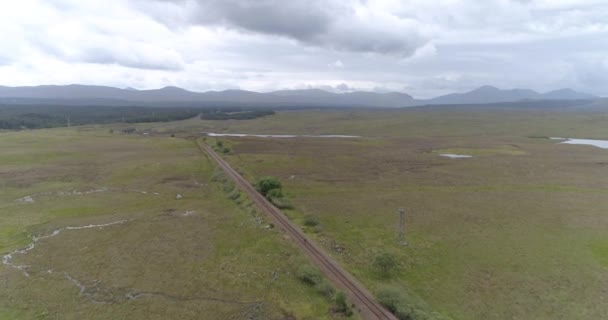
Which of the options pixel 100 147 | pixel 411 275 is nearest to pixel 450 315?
pixel 411 275

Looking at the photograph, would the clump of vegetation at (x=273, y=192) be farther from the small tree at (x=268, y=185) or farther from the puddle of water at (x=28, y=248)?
the puddle of water at (x=28, y=248)

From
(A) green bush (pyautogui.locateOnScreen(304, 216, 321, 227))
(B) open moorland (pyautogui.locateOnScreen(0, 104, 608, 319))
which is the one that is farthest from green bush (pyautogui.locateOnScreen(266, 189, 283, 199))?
(A) green bush (pyautogui.locateOnScreen(304, 216, 321, 227))

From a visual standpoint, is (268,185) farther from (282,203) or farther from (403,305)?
(403,305)

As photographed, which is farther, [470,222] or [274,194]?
[274,194]

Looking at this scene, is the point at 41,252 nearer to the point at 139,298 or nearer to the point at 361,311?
the point at 139,298

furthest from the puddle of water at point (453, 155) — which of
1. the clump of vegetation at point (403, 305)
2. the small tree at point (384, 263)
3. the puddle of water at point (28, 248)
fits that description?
the puddle of water at point (28, 248)

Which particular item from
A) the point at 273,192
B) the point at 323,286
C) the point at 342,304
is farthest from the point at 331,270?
the point at 273,192
